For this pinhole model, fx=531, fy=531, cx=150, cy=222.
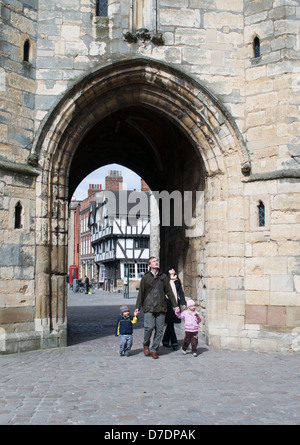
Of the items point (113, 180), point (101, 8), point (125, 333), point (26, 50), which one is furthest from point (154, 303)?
point (113, 180)

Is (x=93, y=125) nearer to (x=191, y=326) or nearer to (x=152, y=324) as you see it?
(x=152, y=324)

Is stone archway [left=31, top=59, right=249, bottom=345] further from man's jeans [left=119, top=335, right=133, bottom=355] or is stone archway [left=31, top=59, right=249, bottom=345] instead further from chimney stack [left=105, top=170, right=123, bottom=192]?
chimney stack [left=105, top=170, right=123, bottom=192]

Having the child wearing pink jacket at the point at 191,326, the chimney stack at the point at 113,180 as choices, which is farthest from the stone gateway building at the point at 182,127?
the chimney stack at the point at 113,180

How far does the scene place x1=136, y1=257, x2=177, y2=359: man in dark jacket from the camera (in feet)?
23.6

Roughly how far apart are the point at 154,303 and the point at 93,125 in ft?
10.0

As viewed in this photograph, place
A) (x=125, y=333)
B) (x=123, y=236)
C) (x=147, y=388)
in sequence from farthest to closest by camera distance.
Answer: (x=123, y=236) < (x=125, y=333) < (x=147, y=388)

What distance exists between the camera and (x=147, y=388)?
17.1 ft

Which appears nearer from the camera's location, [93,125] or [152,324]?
[152,324]

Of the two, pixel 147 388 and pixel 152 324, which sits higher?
pixel 152 324

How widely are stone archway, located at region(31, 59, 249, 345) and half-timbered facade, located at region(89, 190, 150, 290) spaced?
2780 cm

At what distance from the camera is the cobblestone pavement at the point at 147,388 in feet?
13.7

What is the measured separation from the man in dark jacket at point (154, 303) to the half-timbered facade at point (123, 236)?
2856cm

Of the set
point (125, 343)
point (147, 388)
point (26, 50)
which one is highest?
point (26, 50)

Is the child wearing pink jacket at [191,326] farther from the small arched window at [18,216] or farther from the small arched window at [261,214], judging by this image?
the small arched window at [18,216]
